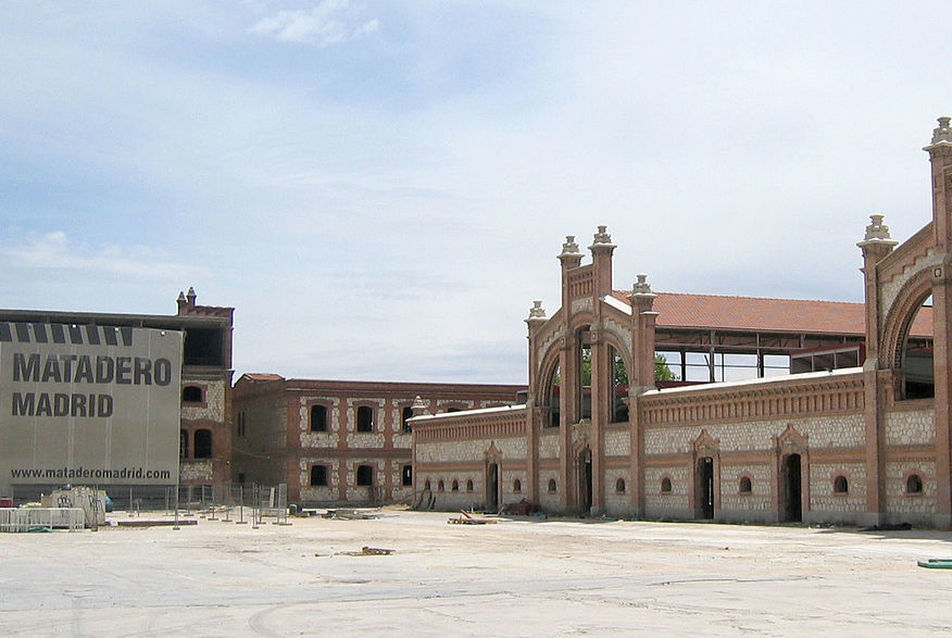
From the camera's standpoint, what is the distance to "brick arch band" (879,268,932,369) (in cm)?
4038

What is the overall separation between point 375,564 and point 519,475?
34888 millimetres

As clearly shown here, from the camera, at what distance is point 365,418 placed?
259ft

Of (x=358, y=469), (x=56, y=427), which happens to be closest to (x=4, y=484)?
(x=56, y=427)

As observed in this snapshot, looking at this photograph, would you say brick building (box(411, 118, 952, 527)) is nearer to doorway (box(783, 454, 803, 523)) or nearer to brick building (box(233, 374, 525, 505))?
doorway (box(783, 454, 803, 523))

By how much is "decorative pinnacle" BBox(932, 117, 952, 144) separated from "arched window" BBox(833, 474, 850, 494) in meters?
11.1

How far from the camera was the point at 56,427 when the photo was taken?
66.4 meters

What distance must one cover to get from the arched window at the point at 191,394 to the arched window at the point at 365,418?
10.1 metres

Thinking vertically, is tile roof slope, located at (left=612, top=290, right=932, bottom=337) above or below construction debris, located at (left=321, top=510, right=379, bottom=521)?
above

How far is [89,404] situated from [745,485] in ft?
119

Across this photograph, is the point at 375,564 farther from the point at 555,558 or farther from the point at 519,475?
the point at 519,475

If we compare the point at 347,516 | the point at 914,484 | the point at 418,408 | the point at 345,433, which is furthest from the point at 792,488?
the point at 345,433

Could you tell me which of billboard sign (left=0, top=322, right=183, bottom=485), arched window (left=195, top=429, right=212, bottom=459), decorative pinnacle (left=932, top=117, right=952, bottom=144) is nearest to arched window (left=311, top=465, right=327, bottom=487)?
arched window (left=195, top=429, right=212, bottom=459)

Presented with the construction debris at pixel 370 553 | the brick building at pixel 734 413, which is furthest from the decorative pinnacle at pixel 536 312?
the construction debris at pixel 370 553

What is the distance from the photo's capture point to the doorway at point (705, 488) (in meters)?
48.8
